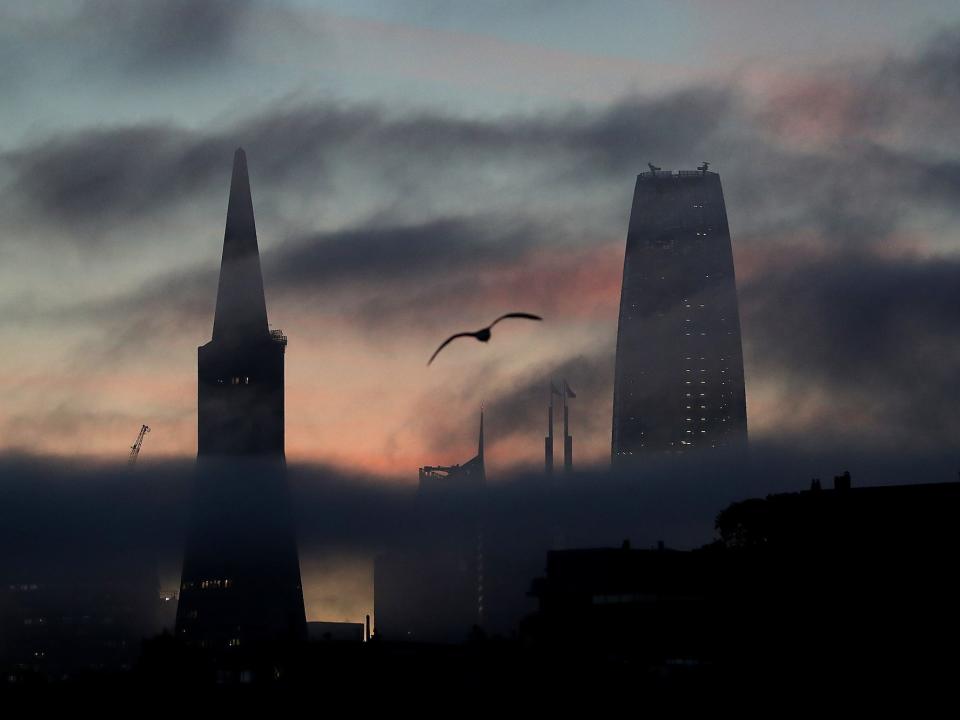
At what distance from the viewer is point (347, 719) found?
7869 inches

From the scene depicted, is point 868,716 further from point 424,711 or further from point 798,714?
Result: point 424,711

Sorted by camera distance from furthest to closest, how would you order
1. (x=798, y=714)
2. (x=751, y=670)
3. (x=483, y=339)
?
(x=751, y=670) < (x=798, y=714) < (x=483, y=339)

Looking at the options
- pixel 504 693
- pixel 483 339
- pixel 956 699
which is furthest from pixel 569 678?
pixel 483 339

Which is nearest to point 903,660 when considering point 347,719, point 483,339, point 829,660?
point 829,660

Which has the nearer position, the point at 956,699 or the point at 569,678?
the point at 956,699

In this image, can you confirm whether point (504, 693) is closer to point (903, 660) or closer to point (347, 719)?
point (347, 719)

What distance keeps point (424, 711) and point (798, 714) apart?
38.0 m

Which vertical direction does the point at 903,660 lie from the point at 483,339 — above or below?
below

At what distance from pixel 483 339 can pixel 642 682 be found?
270 feet

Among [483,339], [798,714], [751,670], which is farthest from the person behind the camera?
[751,670]

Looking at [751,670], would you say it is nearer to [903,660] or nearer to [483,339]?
[903,660]

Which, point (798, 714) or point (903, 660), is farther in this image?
point (903, 660)

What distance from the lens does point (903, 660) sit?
19700 cm

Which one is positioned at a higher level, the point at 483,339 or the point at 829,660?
the point at 483,339
